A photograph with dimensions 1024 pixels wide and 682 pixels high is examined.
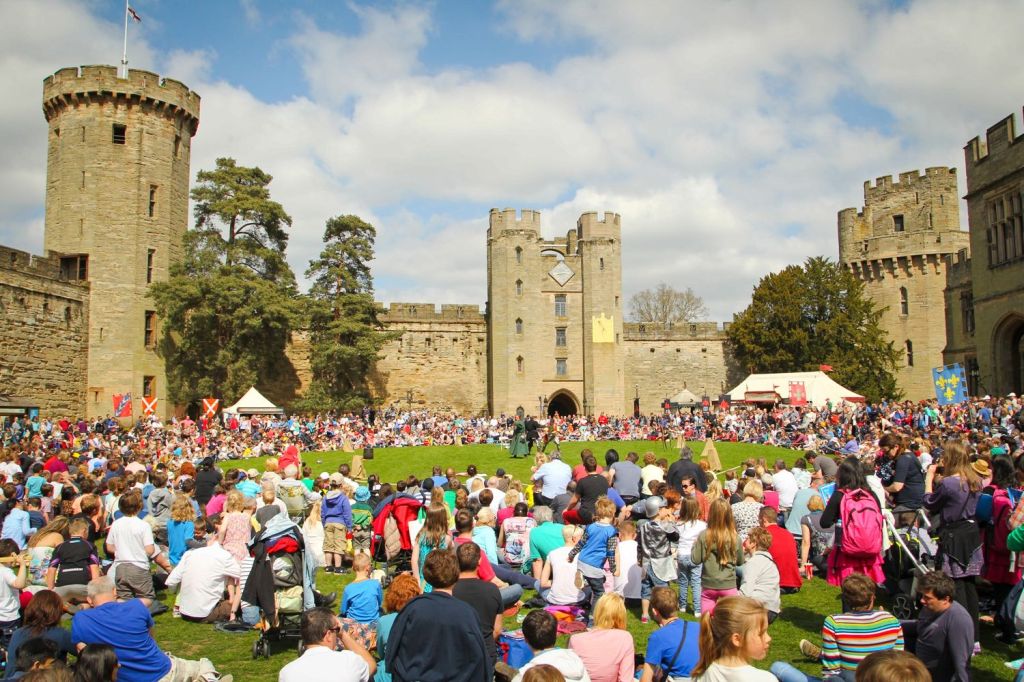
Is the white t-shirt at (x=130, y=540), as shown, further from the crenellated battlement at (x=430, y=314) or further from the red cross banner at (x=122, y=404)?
the crenellated battlement at (x=430, y=314)

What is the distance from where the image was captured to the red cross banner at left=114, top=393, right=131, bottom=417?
3183cm

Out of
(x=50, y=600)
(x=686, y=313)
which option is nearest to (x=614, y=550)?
(x=50, y=600)

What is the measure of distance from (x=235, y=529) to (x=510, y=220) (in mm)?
34978

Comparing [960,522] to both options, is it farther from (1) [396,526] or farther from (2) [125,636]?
(2) [125,636]

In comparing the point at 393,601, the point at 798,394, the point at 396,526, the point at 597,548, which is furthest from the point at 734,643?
the point at 798,394

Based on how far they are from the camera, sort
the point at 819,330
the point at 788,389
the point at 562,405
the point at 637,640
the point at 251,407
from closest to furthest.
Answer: the point at 637,640 → the point at 251,407 → the point at 788,389 → the point at 819,330 → the point at 562,405

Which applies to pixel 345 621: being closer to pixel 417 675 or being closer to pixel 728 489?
pixel 417 675

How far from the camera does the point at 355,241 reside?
1526 inches

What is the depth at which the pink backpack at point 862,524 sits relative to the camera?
7402 millimetres

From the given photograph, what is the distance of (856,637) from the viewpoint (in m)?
5.36

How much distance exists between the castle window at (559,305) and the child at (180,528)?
34.2 metres

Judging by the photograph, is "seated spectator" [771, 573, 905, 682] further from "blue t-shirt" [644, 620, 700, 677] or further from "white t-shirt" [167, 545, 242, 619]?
"white t-shirt" [167, 545, 242, 619]

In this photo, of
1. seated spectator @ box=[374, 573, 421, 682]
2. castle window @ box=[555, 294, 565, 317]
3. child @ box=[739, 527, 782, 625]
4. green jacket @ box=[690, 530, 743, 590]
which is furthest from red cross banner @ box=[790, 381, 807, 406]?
seated spectator @ box=[374, 573, 421, 682]

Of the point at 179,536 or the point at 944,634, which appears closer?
the point at 944,634
